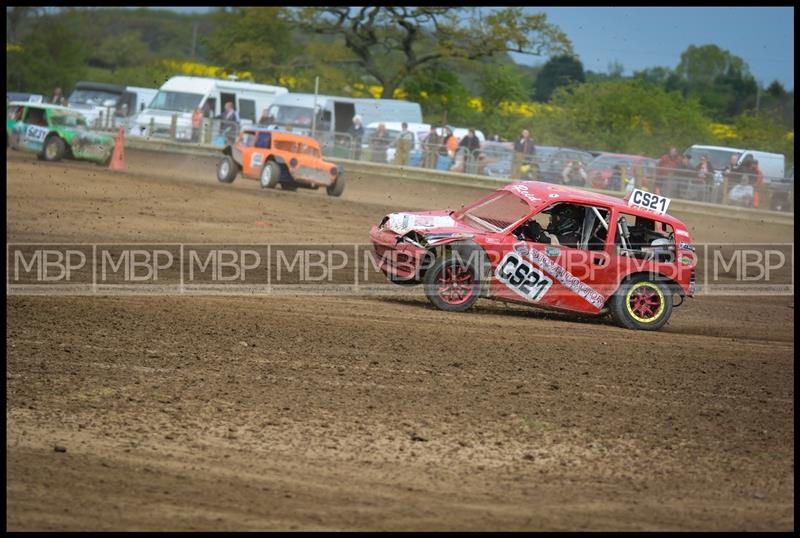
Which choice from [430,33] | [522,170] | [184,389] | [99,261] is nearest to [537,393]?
[184,389]

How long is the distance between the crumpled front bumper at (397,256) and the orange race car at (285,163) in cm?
1262

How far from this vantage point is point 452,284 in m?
11.3

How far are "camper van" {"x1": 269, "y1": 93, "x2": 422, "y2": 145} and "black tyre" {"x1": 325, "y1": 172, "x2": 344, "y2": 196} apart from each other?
601 centimetres

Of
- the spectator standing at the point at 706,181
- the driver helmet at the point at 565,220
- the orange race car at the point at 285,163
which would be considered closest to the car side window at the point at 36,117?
the orange race car at the point at 285,163

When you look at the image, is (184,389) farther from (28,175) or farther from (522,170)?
(522,170)

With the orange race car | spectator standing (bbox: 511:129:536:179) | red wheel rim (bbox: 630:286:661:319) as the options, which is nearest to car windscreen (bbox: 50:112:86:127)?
the orange race car

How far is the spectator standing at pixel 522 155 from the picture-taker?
26.9 m

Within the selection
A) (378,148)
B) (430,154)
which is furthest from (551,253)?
(378,148)

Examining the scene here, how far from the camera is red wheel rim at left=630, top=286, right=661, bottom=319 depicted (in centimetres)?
1164

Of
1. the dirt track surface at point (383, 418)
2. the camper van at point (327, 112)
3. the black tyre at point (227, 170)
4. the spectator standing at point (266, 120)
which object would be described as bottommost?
the dirt track surface at point (383, 418)

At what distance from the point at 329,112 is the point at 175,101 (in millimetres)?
4689

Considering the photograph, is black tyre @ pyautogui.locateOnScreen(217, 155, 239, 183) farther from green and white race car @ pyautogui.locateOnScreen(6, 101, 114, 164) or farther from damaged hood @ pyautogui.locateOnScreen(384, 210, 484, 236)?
damaged hood @ pyautogui.locateOnScreen(384, 210, 484, 236)

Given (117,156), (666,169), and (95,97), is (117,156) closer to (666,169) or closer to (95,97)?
(666,169)

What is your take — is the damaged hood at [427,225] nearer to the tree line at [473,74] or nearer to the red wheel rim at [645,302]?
the red wheel rim at [645,302]
